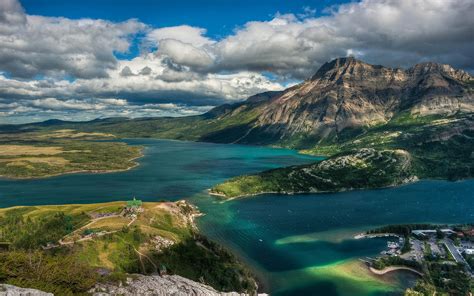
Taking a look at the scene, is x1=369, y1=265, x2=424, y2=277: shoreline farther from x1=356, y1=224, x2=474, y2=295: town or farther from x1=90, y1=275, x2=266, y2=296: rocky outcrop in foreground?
x1=90, y1=275, x2=266, y2=296: rocky outcrop in foreground

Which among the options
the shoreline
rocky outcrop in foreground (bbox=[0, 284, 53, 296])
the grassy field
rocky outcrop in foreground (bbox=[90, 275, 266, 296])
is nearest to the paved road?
the shoreline

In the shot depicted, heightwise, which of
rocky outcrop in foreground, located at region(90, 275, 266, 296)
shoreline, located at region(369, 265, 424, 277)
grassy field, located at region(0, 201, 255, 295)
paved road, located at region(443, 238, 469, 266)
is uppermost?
rocky outcrop in foreground, located at region(90, 275, 266, 296)

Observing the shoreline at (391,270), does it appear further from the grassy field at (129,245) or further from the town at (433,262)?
the grassy field at (129,245)

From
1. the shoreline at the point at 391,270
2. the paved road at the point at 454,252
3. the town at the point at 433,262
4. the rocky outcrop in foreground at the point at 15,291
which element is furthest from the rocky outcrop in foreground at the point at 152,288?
the paved road at the point at 454,252

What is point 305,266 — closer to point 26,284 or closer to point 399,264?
point 399,264

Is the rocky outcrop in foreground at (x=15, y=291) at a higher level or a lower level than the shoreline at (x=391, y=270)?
higher

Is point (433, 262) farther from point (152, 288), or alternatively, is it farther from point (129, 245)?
point (152, 288)

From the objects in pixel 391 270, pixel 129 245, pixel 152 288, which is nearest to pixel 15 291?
pixel 152 288

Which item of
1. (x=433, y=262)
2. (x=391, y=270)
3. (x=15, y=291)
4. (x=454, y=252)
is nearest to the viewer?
(x=15, y=291)

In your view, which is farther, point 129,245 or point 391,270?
point 391,270

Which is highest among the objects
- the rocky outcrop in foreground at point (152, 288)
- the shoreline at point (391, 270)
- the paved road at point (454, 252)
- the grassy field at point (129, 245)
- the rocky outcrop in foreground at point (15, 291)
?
the rocky outcrop in foreground at point (15, 291)

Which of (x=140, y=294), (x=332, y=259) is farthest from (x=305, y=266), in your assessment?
(x=140, y=294)
